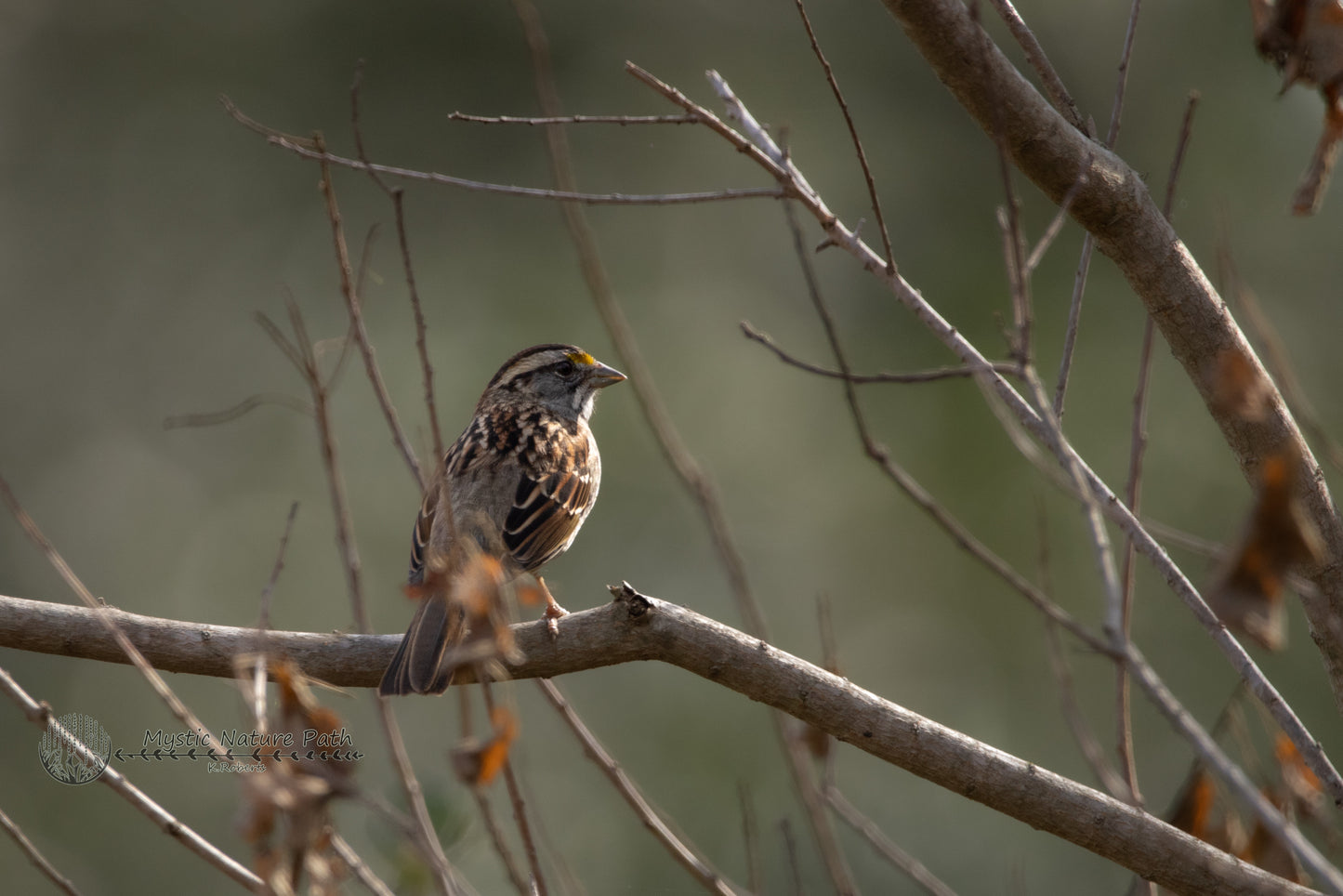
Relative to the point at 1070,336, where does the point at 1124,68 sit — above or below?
above

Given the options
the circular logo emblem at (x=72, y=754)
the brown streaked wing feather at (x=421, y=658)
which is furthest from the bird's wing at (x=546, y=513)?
the circular logo emblem at (x=72, y=754)

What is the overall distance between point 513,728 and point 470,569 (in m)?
0.36

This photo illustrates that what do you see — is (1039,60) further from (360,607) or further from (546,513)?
(546,513)

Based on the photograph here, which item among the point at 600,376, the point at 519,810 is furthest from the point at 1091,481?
the point at 600,376

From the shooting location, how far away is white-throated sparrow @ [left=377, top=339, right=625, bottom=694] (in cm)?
404

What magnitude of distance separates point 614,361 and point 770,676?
7680 mm

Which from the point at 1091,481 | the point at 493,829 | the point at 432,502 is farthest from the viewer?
the point at 432,502

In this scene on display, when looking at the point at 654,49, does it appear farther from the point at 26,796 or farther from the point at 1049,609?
the point at 1049,609

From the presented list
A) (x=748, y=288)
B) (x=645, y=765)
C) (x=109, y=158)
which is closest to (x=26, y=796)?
(x=645, y=765)

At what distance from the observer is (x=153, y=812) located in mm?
2791

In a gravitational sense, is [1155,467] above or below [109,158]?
below

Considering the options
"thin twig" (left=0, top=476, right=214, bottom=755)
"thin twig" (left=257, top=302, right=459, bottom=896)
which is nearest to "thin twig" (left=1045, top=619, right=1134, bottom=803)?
"thin twig" (left=257, top=302, right=459, bottom=896)

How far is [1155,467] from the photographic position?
10867 mm

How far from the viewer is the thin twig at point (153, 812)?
107 inches
